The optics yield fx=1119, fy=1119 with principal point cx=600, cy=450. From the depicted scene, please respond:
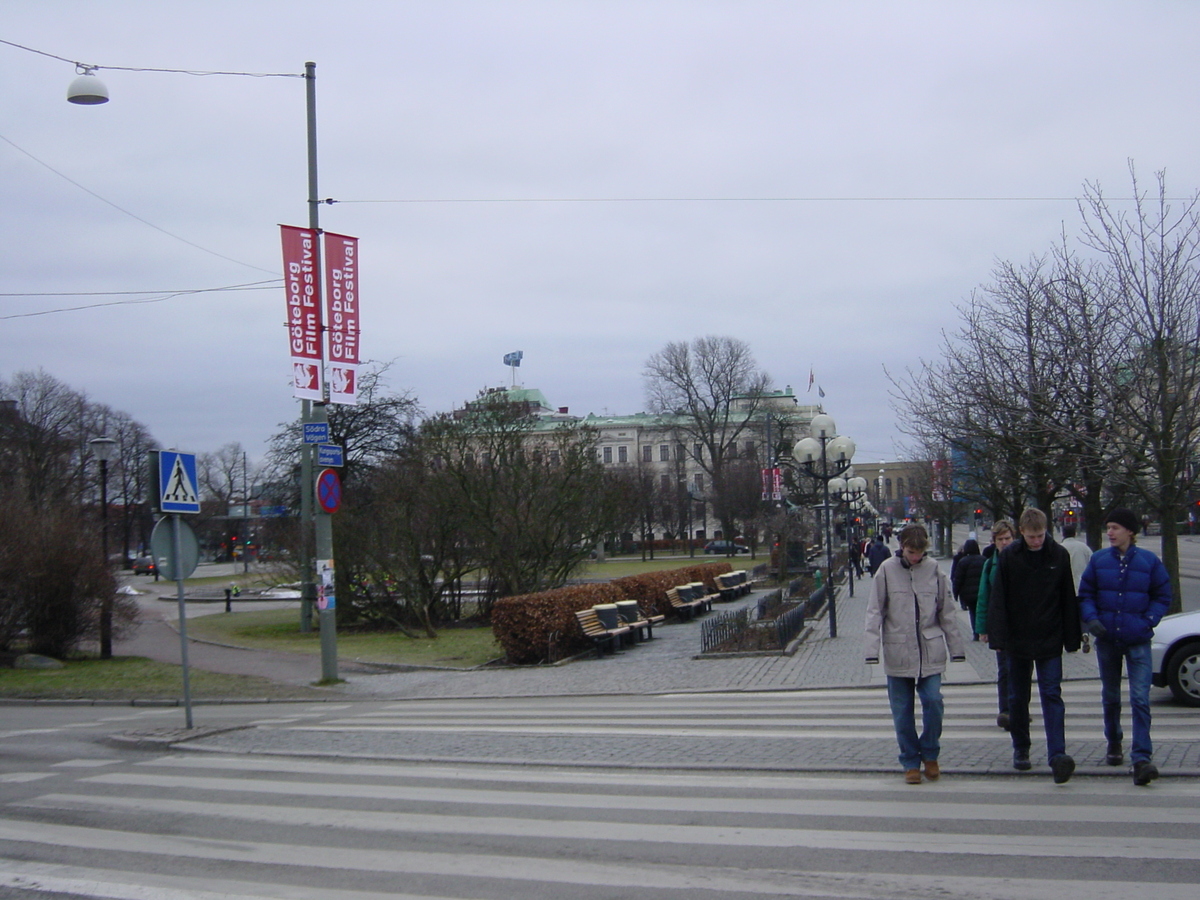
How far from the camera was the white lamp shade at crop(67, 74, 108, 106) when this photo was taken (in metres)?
16.2

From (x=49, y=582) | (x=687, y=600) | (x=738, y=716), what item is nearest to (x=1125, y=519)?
(x=738, y=716)

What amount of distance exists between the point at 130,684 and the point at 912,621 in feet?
53.7

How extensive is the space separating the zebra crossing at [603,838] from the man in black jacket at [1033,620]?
18.3 inches

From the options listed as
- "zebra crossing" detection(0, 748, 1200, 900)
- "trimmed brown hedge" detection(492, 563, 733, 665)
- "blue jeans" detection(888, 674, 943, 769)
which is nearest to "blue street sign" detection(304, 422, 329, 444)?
"trimmed brown hedge" detection(492, 563, 733, 665)

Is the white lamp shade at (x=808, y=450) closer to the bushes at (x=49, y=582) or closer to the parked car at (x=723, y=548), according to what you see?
the bushes at (x=49, y=582)

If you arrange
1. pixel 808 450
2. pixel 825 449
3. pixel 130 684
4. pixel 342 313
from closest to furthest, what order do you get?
1. pixel 342 313
2. pixel 130 684
3. pixel 825 449
4. pixel 808 450

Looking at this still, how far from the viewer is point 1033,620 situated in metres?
7.75

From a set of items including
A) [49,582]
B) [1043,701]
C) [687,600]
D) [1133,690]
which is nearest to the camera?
[1133,690]

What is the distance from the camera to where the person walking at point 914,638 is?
7.75 meters

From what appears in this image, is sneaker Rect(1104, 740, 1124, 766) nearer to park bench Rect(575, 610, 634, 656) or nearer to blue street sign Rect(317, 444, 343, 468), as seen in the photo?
blue street sign Rect(317, 444, 343, 468)

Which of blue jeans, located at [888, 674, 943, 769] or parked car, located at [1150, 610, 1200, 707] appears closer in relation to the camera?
blue jeans, located at [888, 674, 943, 769]

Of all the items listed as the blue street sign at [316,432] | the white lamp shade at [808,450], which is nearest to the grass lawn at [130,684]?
the blue street sign at [316,432]

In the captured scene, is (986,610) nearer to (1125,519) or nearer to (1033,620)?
(1033,620)

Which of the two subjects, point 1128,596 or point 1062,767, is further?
point 1128,596
